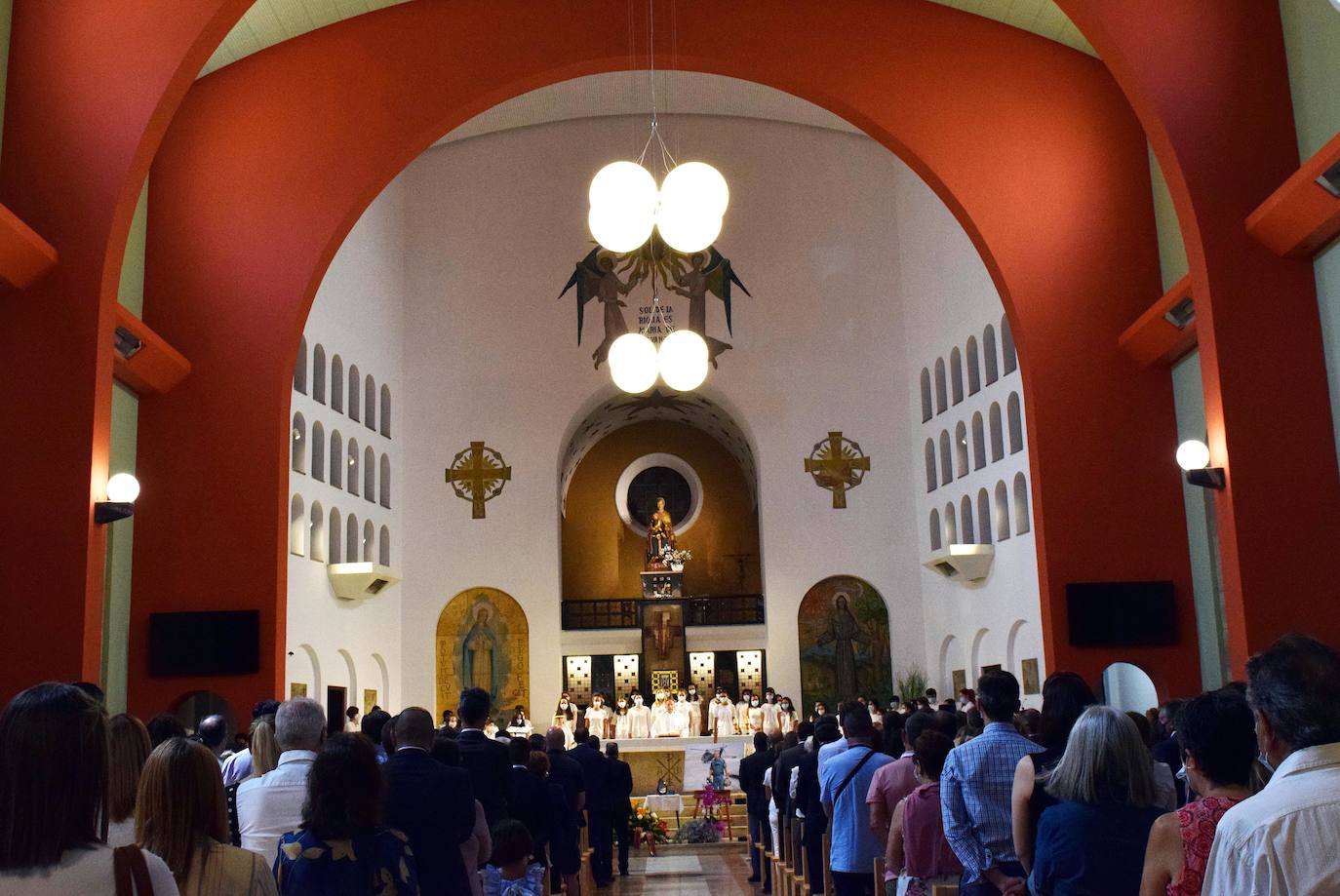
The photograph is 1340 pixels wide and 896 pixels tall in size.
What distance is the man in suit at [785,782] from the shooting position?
8.52m

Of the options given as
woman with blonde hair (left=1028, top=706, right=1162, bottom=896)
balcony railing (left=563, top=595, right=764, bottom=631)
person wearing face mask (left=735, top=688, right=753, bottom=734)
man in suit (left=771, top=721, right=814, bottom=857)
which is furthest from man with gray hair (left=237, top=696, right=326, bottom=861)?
balcony railing (left=563, top=595, right=764, bottom=631)

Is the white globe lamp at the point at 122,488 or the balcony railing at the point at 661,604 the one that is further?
the balcony railing at the point at 661,604

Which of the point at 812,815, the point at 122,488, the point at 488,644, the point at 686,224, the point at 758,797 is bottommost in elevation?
the point at 758,797

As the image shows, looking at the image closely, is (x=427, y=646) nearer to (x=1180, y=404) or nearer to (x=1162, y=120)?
(x=1180, y=404)

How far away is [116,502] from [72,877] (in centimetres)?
724

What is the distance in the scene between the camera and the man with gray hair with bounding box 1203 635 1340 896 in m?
2.20

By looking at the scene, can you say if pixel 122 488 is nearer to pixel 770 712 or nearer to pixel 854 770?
pixel 854 770

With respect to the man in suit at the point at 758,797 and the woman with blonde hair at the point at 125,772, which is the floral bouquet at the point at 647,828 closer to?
the man in suit at the point at 758,797

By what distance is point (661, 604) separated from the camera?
2373 centimetres

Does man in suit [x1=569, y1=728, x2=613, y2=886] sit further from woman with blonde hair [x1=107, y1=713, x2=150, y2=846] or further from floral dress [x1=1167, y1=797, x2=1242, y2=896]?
floral dress [x1=1167, y1=797, x2=1242, y2=896]

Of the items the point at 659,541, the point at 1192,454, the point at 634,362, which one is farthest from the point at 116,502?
the point at 659,541

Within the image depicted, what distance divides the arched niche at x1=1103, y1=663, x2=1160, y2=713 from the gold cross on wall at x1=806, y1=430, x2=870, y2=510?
21.4 feet

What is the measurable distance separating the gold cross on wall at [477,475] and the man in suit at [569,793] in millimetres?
14183

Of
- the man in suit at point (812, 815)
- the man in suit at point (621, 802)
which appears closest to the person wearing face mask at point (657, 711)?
the man in suit at point (621, 802)
